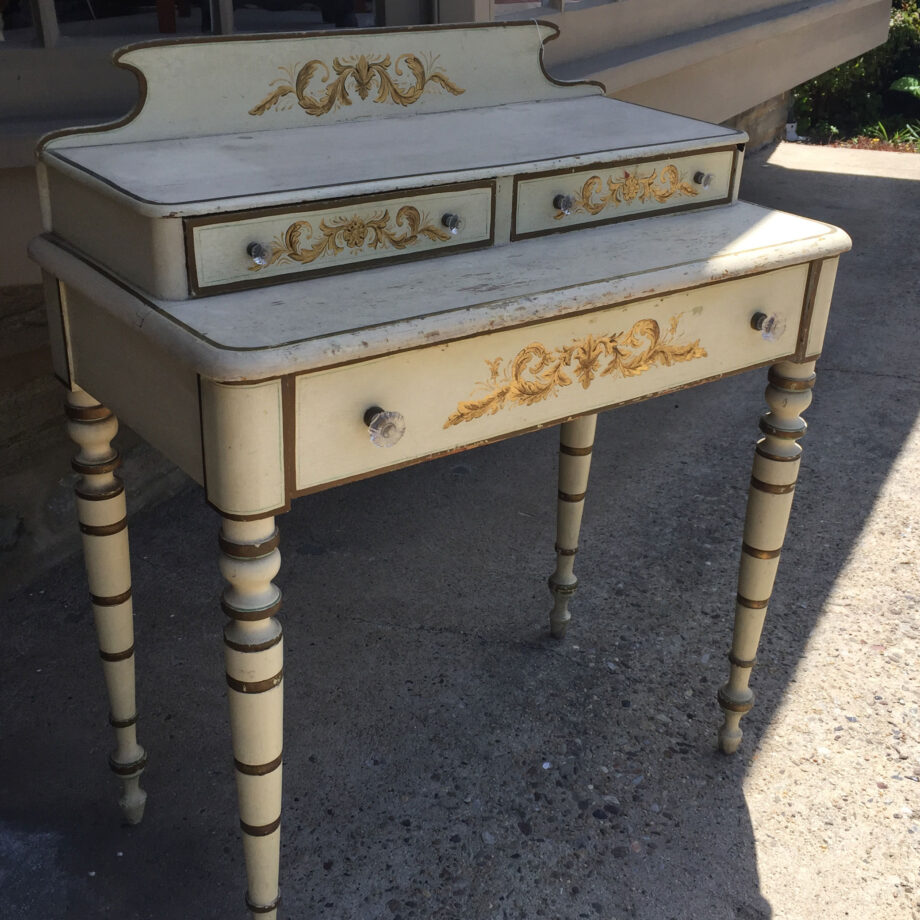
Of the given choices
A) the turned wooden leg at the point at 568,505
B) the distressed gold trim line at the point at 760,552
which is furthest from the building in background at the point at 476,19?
the distressed gold trim line at the point at 760,552

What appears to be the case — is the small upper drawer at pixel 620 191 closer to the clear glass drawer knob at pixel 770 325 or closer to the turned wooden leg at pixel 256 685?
the clear glass drawer knob at pixel 770 325

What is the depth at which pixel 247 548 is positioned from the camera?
157 cm

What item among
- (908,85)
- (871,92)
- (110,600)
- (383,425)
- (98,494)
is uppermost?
(383,425)

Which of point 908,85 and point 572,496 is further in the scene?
point 908,85

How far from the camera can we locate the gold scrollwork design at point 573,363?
5.60 ft

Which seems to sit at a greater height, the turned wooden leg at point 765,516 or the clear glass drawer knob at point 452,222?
the clear glass drawer knob at point 452,222

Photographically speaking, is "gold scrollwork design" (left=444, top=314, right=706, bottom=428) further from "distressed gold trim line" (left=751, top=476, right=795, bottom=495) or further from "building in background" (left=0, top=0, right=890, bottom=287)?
"building in background" (left=0, top=0, right=890, bottom=287)

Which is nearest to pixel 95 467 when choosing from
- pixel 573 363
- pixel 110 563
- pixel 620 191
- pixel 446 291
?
pixel 110 563

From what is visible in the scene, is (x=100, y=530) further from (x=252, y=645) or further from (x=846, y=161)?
(x=846, y=161)

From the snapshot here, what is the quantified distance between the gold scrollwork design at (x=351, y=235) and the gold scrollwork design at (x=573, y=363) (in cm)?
25

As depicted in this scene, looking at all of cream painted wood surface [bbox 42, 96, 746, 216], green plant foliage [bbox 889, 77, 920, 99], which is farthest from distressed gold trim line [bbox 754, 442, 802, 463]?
green plant foliage [bbox 889, 77, 920, 99]

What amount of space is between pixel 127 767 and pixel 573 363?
1189 mm

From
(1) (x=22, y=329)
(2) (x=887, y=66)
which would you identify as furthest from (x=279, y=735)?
(2) (x=887, y=66)

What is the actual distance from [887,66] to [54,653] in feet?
33.9
